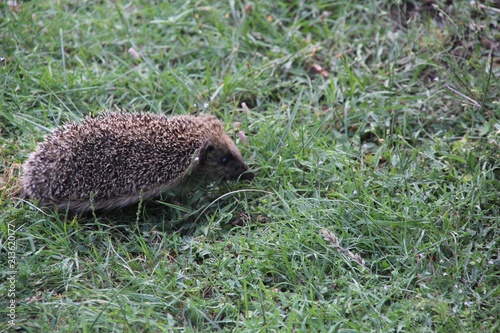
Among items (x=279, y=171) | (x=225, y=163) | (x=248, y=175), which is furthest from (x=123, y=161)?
(x=279, y=171)

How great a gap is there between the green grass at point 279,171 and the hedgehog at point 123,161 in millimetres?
189

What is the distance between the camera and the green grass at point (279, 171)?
4609 mm

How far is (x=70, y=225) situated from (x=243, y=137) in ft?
6.40

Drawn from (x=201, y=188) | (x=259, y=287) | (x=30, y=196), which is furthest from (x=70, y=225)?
(x=259, y=287)

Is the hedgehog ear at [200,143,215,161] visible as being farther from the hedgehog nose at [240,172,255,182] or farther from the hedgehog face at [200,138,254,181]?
the hedgehog nose at [240,172,255,182]

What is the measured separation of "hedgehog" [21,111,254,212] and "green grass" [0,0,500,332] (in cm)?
19

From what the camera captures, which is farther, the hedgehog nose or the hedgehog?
the hedgehog nose

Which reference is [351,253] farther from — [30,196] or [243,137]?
[30,196]

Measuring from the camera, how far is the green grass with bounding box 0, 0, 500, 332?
15.1 ft

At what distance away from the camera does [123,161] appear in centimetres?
555

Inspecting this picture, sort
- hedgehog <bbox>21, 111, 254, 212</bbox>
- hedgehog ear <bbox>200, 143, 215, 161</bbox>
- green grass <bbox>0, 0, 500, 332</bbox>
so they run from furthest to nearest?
hedgehog ear <bbox>200, 143, 215, 161</bbox>, hedgehog <bbox>21, 111, 254, 212</bbox>, green grass <bbox>0, 0, 500, 332</bbox>

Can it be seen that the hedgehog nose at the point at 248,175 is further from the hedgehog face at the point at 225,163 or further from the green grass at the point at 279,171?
the green grass at the point at 279,171

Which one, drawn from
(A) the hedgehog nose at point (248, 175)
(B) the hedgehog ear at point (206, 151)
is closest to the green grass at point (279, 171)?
(A) the hedgehog nose at point (248, 175)

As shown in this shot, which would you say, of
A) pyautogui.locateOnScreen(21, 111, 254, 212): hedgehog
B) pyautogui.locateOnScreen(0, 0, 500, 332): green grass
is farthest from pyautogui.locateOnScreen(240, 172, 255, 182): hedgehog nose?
pyautogui.locateOnScreen(0, 0, 500, 332): green grass
